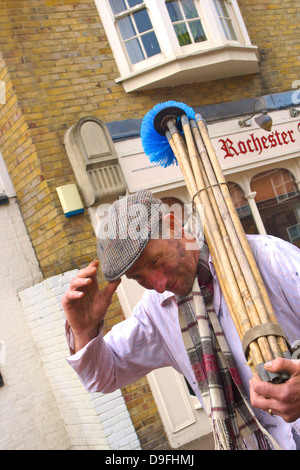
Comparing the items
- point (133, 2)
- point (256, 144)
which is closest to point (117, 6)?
point (133, 2)

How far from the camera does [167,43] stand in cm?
653

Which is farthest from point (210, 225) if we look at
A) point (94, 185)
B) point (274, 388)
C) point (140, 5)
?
point (140, 5)

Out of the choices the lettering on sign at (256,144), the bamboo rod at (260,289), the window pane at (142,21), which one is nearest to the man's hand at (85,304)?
the bamboo rod at (260,289)

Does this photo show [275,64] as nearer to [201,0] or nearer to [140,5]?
[201,0]

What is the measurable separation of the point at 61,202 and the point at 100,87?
5.38 feet

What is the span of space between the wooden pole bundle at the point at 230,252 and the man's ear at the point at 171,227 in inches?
4.7

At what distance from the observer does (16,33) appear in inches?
226

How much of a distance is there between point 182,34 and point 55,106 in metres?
2.21

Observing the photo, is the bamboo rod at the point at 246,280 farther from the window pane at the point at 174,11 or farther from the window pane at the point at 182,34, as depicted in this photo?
the window pane at the point at 174,11

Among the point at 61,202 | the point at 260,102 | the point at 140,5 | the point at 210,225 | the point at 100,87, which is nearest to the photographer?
the point at 210,225

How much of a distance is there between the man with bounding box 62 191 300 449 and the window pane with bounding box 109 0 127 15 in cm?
520

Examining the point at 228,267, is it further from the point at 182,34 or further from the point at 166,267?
the point at 182,34

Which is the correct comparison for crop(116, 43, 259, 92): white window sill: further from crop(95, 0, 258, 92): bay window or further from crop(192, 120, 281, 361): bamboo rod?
crop(192, 120, 281, 361): bamboo rod

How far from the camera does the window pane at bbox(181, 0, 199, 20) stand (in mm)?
6848
